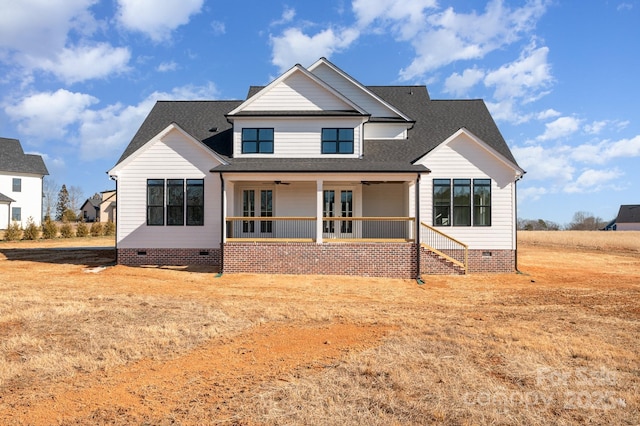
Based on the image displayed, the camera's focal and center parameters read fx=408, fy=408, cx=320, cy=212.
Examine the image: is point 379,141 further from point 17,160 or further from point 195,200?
point 17,160

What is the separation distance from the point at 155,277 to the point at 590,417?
563 inches

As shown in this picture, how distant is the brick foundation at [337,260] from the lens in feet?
53.4

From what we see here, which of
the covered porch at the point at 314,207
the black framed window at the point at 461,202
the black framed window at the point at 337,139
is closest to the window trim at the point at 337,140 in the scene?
the black framed window at the point at 337,139

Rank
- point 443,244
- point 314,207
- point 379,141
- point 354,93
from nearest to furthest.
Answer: point 443,244 → point 314,207 → point 379,141 → point 354,93

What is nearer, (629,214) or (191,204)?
(191,204)

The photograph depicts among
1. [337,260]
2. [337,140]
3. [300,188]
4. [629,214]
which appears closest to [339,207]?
[300,188]

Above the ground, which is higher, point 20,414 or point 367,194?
point 367,194

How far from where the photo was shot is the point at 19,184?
152 feet

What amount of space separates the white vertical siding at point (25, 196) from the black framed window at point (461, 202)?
1763 inches

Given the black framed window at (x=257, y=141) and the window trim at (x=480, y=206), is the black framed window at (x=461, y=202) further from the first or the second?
the black framed window at (x=257, y=141)

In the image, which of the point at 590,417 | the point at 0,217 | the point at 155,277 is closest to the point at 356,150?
the point at 155,277

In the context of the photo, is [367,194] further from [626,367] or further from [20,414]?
[20,414]

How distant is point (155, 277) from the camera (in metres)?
15.5

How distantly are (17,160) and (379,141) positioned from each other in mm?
46044
